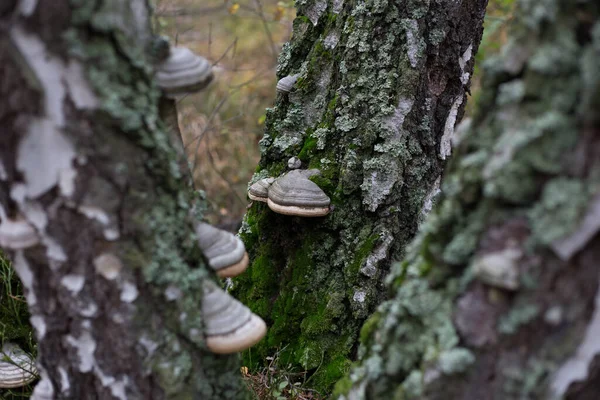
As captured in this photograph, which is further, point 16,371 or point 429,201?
point 429,201

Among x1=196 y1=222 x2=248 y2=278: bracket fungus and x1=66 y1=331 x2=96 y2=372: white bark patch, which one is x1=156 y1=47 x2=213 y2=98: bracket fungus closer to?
x1=196 y1=222 x2=248 y2=278: bracket fungus

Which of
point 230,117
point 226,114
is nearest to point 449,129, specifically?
point 230,117

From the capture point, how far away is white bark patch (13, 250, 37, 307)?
1.72 m

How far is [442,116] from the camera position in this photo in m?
3.12

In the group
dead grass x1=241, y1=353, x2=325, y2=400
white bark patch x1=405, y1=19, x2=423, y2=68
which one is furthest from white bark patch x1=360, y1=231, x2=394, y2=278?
white bark patch x1=405, y1=19, x2=423, y2=68

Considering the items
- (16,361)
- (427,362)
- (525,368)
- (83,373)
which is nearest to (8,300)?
(16,361)

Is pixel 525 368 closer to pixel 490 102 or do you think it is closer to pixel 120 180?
pixel 490 102

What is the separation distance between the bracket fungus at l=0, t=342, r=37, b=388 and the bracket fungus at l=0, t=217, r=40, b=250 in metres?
1.57

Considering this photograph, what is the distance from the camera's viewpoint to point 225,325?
1.79 metres

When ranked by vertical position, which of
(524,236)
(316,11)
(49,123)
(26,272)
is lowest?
(26,272)

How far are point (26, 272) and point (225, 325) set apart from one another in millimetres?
667

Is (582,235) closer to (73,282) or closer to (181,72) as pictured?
(181,72)

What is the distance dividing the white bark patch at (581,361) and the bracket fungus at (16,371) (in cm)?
257

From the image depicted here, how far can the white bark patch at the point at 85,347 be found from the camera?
5.73 ft
